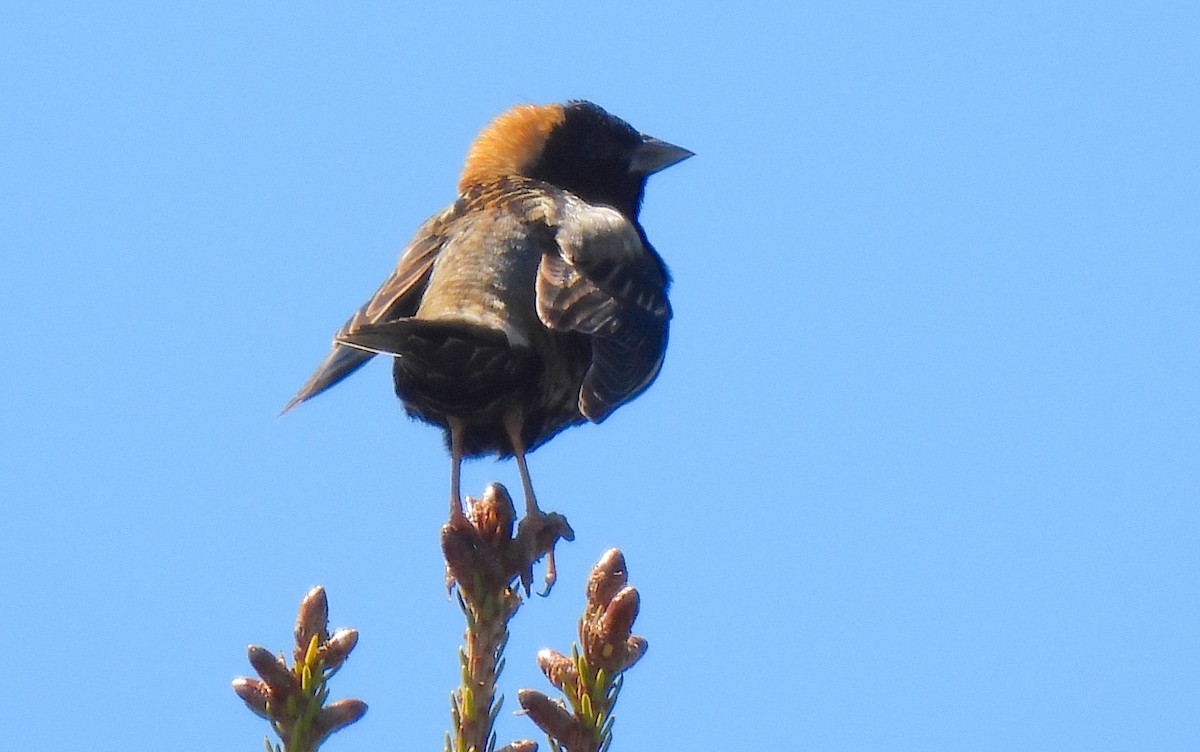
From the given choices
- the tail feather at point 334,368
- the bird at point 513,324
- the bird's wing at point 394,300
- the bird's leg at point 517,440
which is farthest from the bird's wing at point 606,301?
the tail feather at point 334,368

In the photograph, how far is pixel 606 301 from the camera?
5.18 meters

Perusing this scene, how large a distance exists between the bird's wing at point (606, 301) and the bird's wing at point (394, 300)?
0.51 m

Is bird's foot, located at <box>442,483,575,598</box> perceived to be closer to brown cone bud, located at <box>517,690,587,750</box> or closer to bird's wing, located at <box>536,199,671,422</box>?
brown cone bud, located at <box>517,690,587,750</box>

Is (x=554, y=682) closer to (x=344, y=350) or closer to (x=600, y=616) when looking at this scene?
(x=600, y=616)

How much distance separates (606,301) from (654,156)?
2.04m

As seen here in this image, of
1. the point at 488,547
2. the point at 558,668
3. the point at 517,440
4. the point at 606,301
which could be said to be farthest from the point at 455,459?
the point at 558,668

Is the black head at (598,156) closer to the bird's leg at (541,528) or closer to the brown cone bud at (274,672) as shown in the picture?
the bird's leg at (541,528)

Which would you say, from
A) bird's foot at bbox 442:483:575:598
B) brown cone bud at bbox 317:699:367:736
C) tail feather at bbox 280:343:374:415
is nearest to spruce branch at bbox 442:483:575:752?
bird's foot at bbox 442:483:575:598

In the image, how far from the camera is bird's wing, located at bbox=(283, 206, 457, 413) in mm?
5246

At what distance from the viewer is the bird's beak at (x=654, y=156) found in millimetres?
7047

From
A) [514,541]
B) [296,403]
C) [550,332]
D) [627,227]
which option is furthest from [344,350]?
[514,541]

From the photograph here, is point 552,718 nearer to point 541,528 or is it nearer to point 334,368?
point 541,528

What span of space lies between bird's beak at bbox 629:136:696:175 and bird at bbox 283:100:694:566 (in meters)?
0.79

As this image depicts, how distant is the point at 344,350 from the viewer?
5254 millimetres
